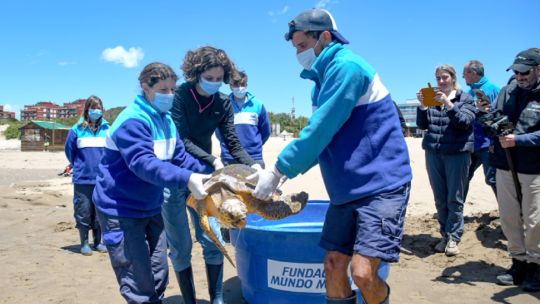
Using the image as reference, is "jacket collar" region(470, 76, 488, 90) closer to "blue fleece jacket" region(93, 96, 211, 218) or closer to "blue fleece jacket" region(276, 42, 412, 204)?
"blue fleece jacket" region(276, 42, 412, 204)

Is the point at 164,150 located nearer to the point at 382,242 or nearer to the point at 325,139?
the point at 325,139

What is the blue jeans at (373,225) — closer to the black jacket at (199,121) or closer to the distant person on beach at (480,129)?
the black jacket at (199,121)

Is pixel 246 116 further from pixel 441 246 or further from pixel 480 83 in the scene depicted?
pixel 480 83

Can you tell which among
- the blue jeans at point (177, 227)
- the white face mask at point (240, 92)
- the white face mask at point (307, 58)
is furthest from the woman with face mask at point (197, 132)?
the white face mask at point (240, 92)

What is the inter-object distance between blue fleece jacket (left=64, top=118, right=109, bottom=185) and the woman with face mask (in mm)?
2479

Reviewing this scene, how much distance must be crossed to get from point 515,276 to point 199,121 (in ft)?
10.6

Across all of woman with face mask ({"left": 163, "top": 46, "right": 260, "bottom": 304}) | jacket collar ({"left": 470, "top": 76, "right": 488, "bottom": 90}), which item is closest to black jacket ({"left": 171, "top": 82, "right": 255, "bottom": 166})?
woman with face mask ({"left": 163, "top": 46, "right": 260, "bottom": 304})

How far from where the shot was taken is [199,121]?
3.44 metres

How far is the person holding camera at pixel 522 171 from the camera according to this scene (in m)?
3.82

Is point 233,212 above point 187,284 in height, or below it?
above

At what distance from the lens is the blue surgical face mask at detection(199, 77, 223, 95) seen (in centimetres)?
329

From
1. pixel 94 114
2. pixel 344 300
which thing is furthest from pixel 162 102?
pixel 94 114

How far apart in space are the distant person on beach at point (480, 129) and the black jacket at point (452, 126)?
863mm

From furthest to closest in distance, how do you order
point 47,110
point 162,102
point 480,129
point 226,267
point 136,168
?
point 47,110 → point 480,129 → point 226,267 → point 162,102 → point 136,168
